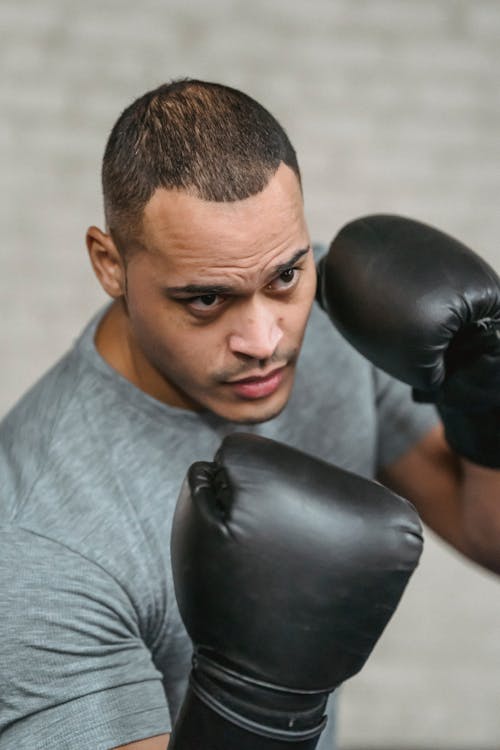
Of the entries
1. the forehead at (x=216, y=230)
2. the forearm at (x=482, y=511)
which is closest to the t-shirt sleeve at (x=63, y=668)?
the forehead at (x=216, y=230)

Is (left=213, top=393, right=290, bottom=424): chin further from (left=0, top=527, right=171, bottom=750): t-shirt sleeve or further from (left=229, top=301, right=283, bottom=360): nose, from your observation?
(left=0, top=527, right=171, bottom=750): t-shirt sleeve

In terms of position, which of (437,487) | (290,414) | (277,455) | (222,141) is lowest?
(437,487)

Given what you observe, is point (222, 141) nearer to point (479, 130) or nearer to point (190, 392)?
point (190, 392)

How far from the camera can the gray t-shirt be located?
1250mm

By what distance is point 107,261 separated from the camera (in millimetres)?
1411

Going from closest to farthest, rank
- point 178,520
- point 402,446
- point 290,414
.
Answer: point 178,520 → point 290,414 → point 402,446

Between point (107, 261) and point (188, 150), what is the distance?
0.71 ft

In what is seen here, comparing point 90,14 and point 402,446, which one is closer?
point 402,446

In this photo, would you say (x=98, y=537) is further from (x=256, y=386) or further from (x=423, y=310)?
(x=423, y=310)

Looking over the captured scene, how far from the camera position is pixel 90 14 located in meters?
2.60

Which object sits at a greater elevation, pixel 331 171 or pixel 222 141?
pixel 222 141

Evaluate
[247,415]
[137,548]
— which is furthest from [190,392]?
[137,548]

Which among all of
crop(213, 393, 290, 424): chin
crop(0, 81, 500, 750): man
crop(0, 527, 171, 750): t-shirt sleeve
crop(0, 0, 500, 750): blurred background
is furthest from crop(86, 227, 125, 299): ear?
crop(0, 0, 500, 750): blurred background

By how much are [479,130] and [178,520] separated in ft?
6.14
